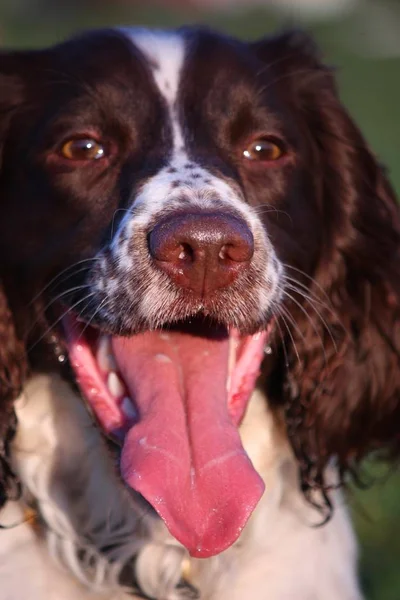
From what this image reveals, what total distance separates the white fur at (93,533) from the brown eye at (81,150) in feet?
2.16

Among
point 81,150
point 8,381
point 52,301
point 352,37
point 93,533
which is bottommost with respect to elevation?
point 352,37

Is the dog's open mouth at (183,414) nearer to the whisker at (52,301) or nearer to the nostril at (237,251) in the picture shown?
the whisker at (52,301)

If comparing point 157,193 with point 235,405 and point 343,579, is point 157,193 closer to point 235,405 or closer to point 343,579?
point 235,405

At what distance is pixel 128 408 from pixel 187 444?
8.0 inches

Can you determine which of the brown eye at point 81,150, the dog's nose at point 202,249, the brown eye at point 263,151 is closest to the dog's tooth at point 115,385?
the dog's nose at point 202,249

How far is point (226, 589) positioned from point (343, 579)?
425mm

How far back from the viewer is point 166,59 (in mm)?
3555

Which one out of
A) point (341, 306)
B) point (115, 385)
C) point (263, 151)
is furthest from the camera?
point (341, 306)

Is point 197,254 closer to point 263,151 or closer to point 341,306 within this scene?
point 263,151

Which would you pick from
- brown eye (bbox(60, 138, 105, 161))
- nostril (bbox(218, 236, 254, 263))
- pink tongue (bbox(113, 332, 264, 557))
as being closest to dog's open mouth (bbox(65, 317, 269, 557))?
pink tongue (bbox(113, 332, 264, 557))

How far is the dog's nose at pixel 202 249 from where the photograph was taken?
2.92 metres

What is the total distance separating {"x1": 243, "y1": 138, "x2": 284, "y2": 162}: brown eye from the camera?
11.5 ft

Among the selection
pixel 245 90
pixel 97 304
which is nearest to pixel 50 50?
pixel 245 90

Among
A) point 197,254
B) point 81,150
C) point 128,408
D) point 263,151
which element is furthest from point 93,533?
point 263,151
